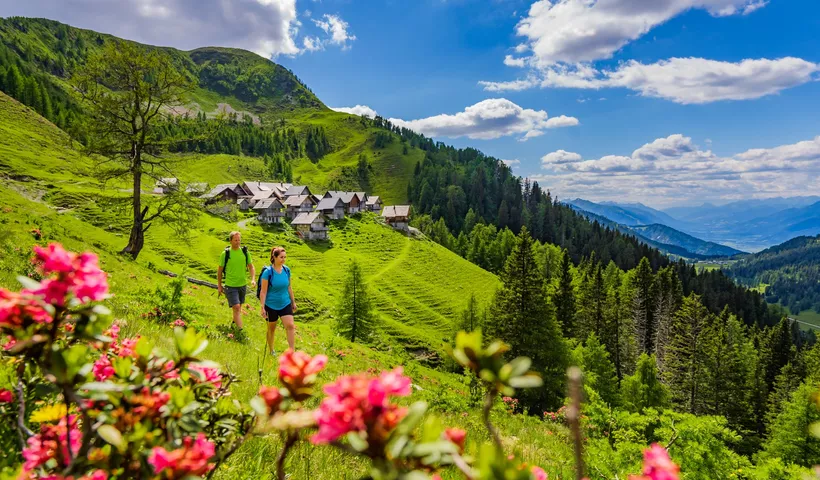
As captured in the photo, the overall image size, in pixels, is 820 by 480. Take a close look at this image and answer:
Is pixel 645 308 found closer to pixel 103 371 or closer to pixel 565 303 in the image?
pixel 565 303

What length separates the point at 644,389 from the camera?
3547 centimetres

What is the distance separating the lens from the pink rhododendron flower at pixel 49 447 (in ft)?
4.90

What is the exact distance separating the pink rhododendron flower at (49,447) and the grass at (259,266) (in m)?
1.83

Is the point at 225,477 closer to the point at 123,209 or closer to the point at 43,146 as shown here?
the point at 123,209

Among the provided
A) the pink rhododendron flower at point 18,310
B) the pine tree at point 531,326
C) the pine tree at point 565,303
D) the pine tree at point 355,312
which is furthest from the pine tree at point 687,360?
the pink rhododendron flower at point 18,310

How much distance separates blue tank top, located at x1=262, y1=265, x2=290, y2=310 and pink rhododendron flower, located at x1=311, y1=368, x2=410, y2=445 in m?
9.38

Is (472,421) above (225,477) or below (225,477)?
below

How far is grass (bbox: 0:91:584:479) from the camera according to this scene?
302 inches

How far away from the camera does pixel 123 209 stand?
2300 cm

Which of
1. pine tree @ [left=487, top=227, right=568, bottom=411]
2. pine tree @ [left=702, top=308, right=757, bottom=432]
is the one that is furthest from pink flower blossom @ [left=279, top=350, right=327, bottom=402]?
pine tree @ [left=702, top=308, right=757, bottom=432]

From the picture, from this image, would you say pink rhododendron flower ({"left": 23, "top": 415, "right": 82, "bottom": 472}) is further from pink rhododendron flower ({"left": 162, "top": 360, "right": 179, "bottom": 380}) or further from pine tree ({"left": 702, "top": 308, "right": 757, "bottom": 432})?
pine tree ({"left": 702, "top": 308, "right": 757, "bottom": 432})

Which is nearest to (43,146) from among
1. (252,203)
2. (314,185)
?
(252,203)

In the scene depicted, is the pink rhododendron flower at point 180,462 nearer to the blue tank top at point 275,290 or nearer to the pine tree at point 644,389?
the blue tank top at point 275,290

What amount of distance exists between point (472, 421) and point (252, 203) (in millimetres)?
99922
